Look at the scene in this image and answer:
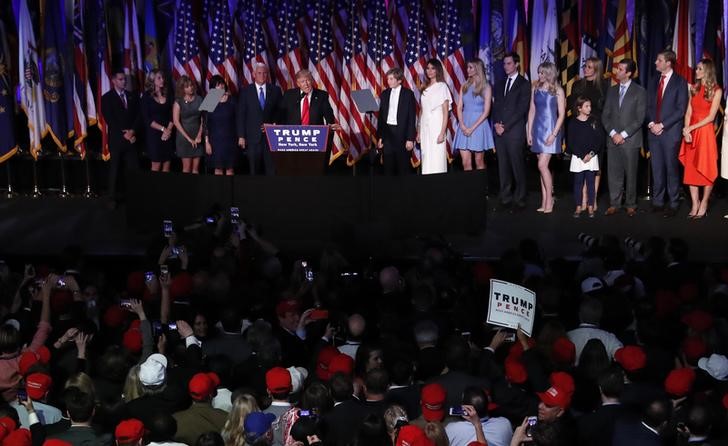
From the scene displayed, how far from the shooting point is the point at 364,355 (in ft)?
23.0

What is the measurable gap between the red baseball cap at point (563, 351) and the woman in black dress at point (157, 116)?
737 centimetres

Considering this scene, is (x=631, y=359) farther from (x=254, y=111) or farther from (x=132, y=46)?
(x=132, y=46)

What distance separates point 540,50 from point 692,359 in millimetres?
7996

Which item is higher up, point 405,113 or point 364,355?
point 405,113

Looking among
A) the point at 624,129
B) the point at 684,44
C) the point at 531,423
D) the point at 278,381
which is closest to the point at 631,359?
the point at 531,423

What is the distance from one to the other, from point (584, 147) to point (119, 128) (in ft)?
17.6

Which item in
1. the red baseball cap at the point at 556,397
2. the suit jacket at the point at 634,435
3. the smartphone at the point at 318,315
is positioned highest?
the smartphone at the point at 318,315

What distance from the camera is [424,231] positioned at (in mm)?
Result: 12531

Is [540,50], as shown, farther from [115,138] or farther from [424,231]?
[115,138]

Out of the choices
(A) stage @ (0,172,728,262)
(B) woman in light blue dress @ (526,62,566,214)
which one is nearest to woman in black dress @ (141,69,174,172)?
(A) stage @ (0,172,728,262)

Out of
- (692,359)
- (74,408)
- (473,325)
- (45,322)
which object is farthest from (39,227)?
(692,359)

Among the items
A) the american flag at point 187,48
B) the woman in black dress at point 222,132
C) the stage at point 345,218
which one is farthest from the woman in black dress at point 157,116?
the american flag at point 187,48

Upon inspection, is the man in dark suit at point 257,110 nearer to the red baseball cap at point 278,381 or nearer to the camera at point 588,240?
the camera at point 588,240

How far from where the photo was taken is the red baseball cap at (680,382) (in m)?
6.59
